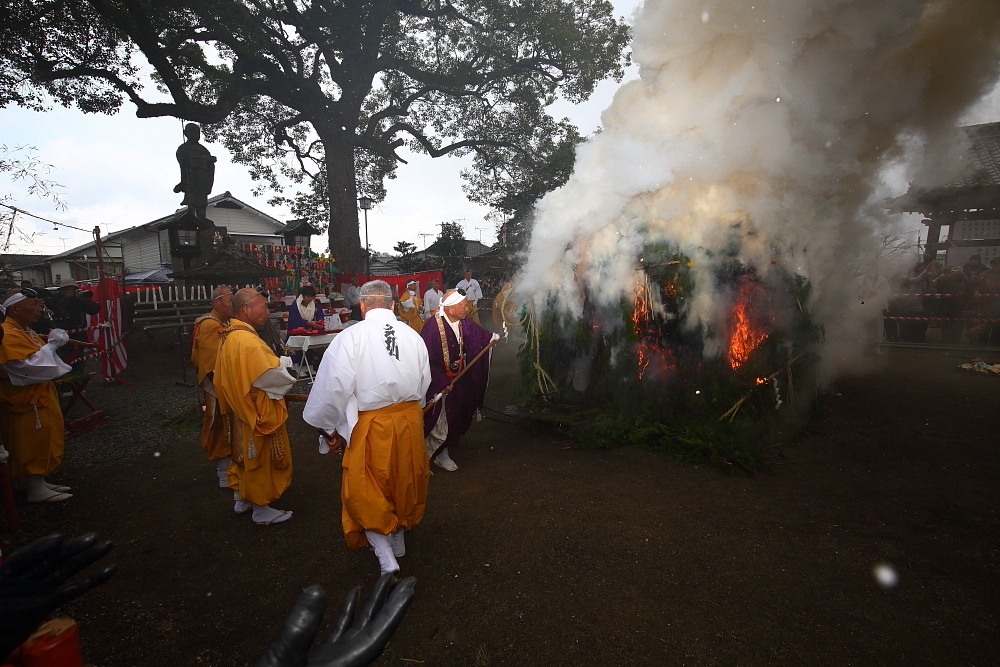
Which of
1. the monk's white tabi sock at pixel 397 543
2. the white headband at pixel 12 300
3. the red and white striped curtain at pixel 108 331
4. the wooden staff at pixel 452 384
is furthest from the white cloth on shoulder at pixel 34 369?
the red and white striped curtain at pixel 108 331

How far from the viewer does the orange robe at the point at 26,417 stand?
4.07m

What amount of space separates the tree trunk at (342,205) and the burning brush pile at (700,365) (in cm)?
1324

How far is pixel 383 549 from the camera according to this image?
321 centimetres

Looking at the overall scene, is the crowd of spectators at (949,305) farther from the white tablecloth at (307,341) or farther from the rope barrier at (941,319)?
the white tablecloth at (307,341)

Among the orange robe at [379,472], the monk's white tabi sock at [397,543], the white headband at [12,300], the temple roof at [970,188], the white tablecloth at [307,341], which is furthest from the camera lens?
the temple roof at [970,188]

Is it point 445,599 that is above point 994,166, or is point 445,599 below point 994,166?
below

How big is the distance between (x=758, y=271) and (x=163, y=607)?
6.56m

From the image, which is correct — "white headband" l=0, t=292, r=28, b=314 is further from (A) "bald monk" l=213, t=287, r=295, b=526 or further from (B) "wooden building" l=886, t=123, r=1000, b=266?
(B) "wooden building" l=886, t=123, r=1000, b=266

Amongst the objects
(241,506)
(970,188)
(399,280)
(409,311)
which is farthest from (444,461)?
(970,188)

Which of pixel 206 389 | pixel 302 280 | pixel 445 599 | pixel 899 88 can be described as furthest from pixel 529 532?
pixel 302 280

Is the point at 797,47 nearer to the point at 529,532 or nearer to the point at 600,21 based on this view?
the point at 529,532

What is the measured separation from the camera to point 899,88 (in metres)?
6.27

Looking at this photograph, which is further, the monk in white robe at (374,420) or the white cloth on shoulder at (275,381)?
the white cloth on shoulder at (275,381)

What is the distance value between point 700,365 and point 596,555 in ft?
10.7
